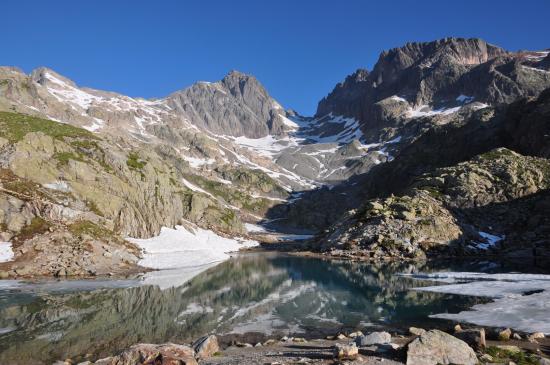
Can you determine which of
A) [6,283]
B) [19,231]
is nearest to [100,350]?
[6,283]

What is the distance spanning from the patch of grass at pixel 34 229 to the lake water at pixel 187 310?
10.1 m

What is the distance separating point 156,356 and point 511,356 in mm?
16367

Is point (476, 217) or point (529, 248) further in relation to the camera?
point (476, 217)

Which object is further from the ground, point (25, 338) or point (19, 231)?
point (19, 231)

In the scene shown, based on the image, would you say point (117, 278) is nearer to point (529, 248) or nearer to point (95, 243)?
point (95, 243)

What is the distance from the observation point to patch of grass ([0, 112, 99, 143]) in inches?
2808

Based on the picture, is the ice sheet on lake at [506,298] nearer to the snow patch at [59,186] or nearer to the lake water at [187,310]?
the lake water at [187,310]

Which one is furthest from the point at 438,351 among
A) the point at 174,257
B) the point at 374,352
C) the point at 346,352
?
the point at 174,257

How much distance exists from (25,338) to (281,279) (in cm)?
3960

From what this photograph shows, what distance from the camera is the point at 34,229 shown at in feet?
182

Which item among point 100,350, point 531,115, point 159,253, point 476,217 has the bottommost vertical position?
point 100,350

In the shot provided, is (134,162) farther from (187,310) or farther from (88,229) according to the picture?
(187,310)

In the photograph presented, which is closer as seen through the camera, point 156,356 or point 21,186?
point 156,356

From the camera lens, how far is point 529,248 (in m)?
83.3
